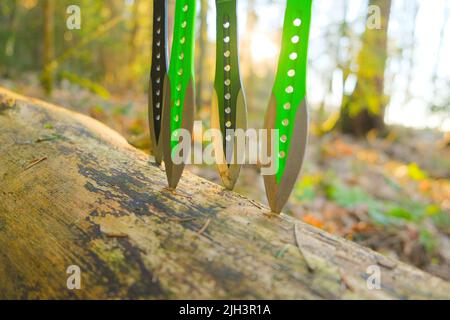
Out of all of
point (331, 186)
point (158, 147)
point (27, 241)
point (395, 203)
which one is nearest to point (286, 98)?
point (158, 147)

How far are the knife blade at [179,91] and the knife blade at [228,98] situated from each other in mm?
122

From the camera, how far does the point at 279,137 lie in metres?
1.40

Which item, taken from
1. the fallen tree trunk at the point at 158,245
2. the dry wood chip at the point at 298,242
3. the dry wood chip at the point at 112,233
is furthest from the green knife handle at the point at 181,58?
the dry wood chip at the point at 298,242

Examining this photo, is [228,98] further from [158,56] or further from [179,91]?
[158,56]

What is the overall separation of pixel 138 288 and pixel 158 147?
0.91m

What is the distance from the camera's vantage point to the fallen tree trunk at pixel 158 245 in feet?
3.32

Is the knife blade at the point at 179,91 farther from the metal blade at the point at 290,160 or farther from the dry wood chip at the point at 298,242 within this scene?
the dry wood chip at the point at 298,242

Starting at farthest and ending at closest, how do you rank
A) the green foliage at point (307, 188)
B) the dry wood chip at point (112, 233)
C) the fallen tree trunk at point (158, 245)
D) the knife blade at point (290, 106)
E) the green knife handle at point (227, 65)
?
the green foliage at point (307, 188) < the green knife handle at point (227, 65) < the knife blade at point (290, 106) < the dry wood chip at point (112, 233) < the fallen tree trunk at point (158, 245)

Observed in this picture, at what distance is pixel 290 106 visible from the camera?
1.37 m

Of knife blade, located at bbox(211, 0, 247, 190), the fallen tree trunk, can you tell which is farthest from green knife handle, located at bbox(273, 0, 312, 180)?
the fallen tree trunk

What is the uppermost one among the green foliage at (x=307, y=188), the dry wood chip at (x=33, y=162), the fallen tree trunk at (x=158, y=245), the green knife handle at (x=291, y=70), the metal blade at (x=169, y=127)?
the green knife handle at (x=291, y=70)

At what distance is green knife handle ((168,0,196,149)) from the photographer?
1.47m

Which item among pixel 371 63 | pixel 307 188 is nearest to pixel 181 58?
pixel 307 188

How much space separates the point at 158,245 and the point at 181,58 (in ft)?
2.84
